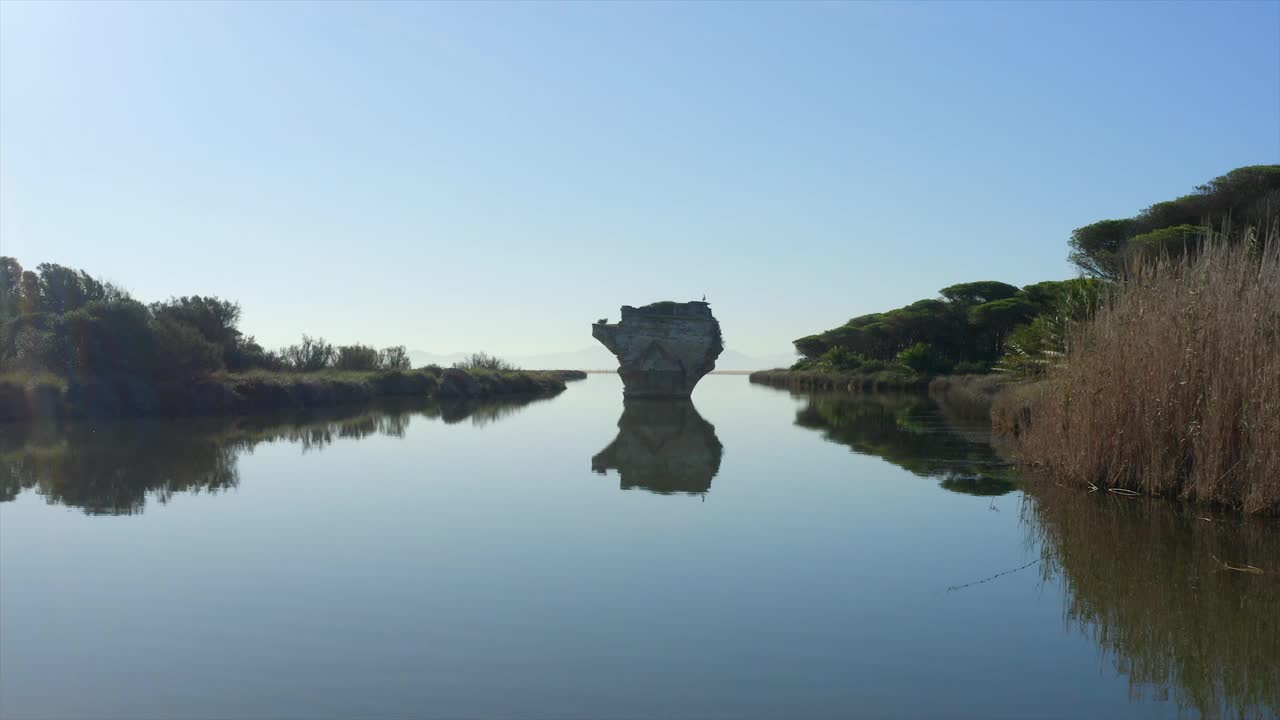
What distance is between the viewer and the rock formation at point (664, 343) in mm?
38531

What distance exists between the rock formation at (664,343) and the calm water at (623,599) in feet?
91.4

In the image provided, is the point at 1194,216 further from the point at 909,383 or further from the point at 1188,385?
the point at 1188,385

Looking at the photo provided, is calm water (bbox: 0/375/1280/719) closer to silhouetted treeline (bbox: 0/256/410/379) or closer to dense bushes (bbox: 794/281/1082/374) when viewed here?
silhouetted treeline (bbox: 0/256/410/379)

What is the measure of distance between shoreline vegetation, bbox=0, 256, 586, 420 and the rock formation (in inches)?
414

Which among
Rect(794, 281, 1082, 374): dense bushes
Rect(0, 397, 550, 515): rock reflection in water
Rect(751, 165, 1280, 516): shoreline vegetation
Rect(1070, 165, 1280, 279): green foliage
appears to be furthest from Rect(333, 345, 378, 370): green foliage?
Rect(751, 165, 1280, 516): shoreline vegetation

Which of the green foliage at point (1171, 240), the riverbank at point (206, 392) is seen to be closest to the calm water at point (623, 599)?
the riverbank at point (206, 392)

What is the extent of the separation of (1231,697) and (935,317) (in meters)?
48.3

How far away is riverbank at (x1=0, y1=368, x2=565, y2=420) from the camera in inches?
833

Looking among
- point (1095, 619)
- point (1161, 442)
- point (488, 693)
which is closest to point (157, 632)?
point (488, 693)

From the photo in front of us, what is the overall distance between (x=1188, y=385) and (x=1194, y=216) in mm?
25739

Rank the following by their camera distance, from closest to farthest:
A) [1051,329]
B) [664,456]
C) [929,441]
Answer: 1. [664,456]
2. [1051,329]
3. [929,441]

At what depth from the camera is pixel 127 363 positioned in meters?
23.9

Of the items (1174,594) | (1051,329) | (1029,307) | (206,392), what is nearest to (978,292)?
(1029,307)

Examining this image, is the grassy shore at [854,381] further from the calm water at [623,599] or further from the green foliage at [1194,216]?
the calm water at [623,599]
